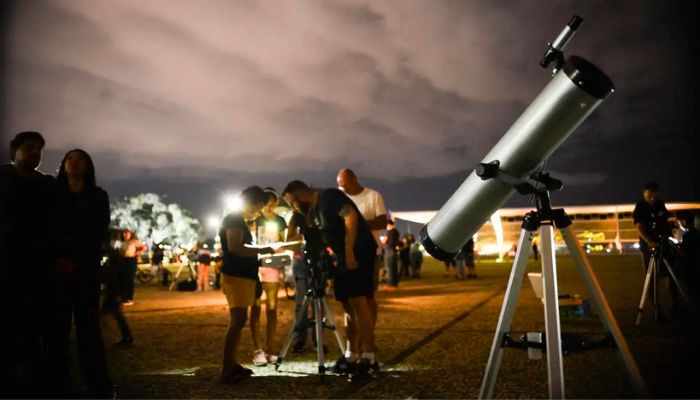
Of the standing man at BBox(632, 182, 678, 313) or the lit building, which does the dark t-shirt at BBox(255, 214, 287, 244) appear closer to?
the standing man at BBox(632, 182, 678, 313)

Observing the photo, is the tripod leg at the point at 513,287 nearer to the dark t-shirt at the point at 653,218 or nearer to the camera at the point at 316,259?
the camera at the point at 316,259

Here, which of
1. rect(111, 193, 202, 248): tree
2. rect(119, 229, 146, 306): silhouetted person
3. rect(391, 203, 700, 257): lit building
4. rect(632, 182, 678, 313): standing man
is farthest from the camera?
rect(111, 193, 202, 248): tree

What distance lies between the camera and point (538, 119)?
247 centimetres

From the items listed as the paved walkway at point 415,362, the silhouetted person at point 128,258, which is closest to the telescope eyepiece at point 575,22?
the paved walkway at point 415,362

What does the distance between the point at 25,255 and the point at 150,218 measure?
101 m

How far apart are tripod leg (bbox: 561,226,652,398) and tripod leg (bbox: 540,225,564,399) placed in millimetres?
147

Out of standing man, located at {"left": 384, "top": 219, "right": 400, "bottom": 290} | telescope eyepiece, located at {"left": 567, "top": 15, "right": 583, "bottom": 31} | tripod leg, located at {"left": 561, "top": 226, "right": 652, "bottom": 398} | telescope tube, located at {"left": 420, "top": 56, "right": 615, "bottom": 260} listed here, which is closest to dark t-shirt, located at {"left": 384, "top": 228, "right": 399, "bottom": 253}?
standing man, located at {"left": 384, "top": 219, "right": 400, "bottom": 290}

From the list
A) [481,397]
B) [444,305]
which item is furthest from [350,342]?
[444,305]

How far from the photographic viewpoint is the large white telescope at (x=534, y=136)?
238cm

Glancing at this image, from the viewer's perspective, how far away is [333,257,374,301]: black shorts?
15.0ft

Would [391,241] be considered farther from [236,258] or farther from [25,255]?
[25,255]

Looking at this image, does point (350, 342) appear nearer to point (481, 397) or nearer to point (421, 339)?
point (421, 339)

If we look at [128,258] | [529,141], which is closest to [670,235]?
[529,141]

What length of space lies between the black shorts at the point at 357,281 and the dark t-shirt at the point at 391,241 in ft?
33.9
